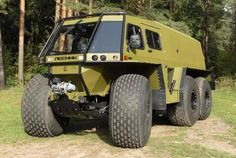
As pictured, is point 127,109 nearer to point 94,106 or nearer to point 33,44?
point 94,106

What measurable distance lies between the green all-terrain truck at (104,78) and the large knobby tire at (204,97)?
7.92 feet

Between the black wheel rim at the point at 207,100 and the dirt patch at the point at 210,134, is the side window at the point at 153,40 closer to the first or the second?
the dirt patch at the point at 210,134

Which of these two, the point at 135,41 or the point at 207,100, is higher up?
the point at 135,41

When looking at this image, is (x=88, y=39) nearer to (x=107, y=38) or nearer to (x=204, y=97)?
(x=107, y=38)

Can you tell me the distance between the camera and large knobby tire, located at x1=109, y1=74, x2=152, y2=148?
7562 mm

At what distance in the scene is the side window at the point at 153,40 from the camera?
9.30 m

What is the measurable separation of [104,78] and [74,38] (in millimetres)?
1155

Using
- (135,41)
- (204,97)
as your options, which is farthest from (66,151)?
(204,97)

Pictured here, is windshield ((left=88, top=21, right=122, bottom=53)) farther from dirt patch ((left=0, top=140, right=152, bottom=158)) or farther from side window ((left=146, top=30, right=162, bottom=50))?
dirt patch ((left=0, top=140, right=152, bottom=158))

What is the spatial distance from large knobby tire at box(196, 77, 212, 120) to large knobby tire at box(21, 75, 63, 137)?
5.05 metres


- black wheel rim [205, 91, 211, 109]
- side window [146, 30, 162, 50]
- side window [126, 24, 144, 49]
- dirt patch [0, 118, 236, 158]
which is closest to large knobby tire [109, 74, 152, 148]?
dirt patch [0, 118, 236, 158]

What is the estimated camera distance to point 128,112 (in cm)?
756

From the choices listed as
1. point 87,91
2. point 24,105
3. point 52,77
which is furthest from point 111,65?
point 24,105

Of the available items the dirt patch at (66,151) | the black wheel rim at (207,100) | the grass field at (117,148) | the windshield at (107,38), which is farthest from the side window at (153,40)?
the black wheel rim at (207,100)
